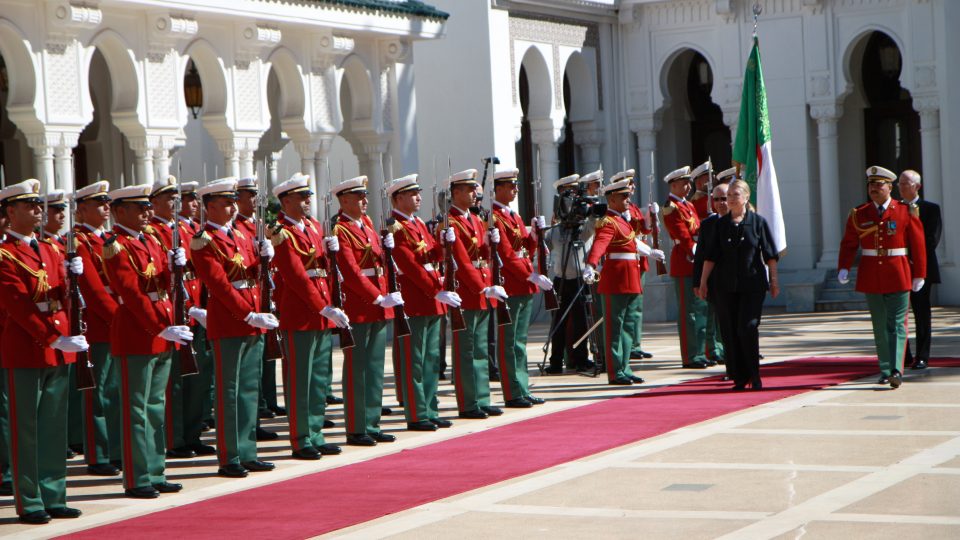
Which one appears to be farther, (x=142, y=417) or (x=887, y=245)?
(x=887, y=245)

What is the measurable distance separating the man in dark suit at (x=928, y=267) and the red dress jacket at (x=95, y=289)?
631 cm

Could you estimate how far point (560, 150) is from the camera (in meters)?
23.4

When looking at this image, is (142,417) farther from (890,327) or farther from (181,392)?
(890,327)

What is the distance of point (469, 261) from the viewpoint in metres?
10.6

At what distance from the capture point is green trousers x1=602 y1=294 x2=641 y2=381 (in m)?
12.4

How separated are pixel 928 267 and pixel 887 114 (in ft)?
35.0

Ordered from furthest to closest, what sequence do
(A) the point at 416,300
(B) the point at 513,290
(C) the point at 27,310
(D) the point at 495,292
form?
(B) the point at 513,290, (D) the point at 495,292, (A) the point at 416,300, (C) the point at 27,310

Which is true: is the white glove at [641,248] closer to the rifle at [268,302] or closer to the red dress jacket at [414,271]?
the red dress jacket at [414,271]

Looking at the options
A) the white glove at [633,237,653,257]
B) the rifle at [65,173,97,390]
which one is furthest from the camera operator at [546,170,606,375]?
the rifle at [65,173,97,390]

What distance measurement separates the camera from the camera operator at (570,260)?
1322 centimetres

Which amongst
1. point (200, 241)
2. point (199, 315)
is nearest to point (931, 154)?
point (199, 315)

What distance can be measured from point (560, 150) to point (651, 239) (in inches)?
350

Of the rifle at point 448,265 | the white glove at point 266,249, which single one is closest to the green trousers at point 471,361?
the rifle at point 448,265

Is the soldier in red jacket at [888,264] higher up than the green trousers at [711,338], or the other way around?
the soldier in red jacket at [888,264]
